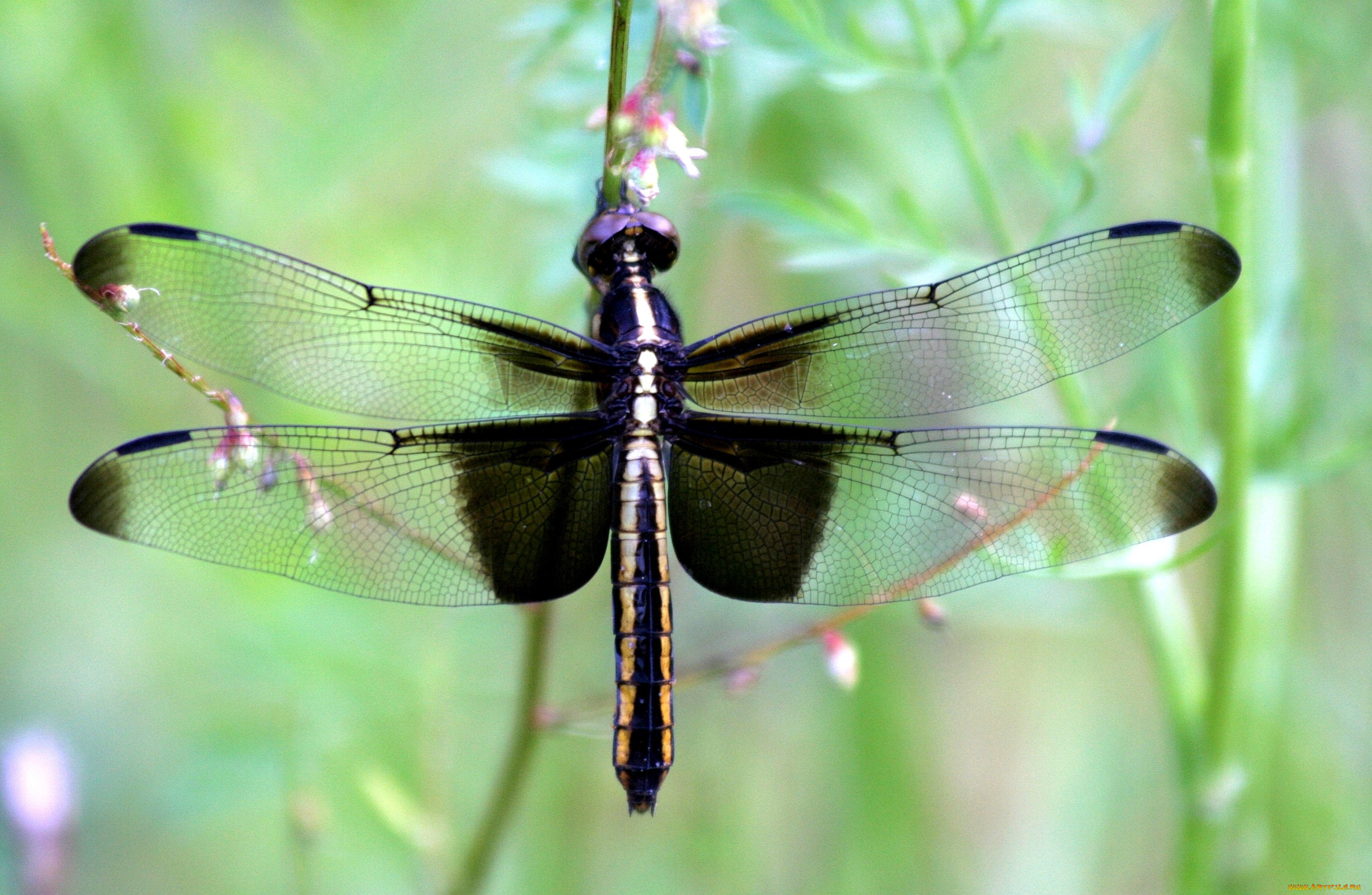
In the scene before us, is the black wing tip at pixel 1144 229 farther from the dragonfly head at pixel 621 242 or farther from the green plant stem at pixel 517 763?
the green plant stem at pixel 517 763

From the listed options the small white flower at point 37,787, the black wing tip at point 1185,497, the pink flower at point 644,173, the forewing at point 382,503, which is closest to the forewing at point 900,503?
the black wing tip at point 1185,497

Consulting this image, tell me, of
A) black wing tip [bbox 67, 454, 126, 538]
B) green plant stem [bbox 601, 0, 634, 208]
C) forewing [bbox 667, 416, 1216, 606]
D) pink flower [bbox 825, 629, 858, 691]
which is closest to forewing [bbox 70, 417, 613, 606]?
black wing tip [bbox 67, 454, 126, 538]

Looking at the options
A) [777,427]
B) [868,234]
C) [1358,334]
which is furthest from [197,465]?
[1358,334]

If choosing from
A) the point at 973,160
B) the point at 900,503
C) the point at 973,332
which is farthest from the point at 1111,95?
the point at 900,503

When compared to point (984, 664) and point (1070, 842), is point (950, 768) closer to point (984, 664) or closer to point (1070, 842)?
point (984, 664)

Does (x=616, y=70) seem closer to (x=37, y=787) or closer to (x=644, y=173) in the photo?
(x=644, y=173)

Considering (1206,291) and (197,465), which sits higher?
(1206,291)
